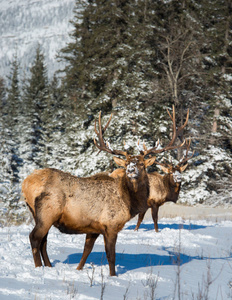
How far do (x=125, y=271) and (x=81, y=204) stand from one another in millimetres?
1243

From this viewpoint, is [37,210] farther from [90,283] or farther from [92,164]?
[92,164]

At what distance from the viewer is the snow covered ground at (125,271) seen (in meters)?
3.95

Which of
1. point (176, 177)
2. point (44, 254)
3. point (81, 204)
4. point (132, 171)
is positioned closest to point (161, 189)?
point (176, 177)

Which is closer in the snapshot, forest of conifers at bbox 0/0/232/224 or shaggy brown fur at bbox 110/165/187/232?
shaggy brown fur at bbox 110/165/187/232

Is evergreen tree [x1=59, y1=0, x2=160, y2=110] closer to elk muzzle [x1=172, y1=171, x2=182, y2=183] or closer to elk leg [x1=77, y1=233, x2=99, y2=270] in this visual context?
elk muzzle [x1=172, y1=171, x2=182, y2=183]

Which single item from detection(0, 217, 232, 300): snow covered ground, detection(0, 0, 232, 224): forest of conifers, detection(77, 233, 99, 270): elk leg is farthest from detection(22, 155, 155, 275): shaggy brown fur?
detection(0, 0, 232, 224): forest of conifers

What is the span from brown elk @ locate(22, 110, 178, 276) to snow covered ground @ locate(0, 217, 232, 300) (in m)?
0.41

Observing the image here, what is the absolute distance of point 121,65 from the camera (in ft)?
78.9

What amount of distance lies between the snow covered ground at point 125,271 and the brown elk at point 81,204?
41cm

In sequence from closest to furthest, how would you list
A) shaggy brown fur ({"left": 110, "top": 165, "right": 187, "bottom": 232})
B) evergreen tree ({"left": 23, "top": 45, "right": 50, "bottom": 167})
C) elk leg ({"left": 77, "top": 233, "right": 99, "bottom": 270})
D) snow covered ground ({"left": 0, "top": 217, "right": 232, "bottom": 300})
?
snow covered ground ({"left": 0, "top": 217, "right": 232, "bottom": 300}), elk leg ({"left": 77, "top": 233, "right": 99, "bottom": 270}), shaggy brown fur ({"left": 110, "top": 165, "right": 187, "bottom": 232}), evergreen tree ({"left": 23, "top": 45, "right": 50, "bottom": 167})

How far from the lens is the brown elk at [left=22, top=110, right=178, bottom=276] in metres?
4.95

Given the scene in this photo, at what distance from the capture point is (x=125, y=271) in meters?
5.37

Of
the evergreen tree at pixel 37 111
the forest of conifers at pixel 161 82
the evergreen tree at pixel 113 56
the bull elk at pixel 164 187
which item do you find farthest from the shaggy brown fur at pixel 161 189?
the evergreen tree at pixel 37 111

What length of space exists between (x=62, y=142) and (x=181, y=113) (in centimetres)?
1683
